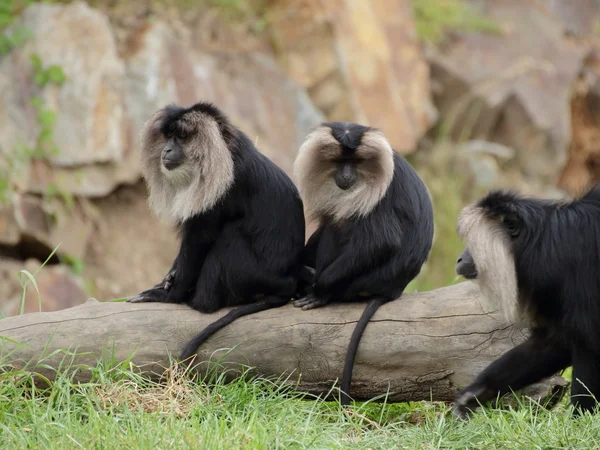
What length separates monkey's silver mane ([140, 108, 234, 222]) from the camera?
4.06 meters

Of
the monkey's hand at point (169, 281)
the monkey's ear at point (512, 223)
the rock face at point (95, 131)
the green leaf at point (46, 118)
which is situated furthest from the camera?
the rock face at point (95, 131)

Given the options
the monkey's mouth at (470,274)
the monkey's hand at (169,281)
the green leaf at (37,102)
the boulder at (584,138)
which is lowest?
the boulder at (584,138)

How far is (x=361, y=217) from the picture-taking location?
4051 mm

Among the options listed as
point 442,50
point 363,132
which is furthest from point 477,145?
point 363,132

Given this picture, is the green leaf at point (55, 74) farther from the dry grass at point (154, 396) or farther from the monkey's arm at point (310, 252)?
the dry grass at point (154, 396)

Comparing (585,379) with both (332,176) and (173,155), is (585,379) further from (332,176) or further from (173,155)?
(173,155)

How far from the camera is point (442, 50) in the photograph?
36.8 feet

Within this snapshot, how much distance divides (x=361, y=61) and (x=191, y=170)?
5810 millimetres

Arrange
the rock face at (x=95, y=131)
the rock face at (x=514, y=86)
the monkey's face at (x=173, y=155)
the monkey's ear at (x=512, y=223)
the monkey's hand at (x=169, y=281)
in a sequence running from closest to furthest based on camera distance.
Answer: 1. the monkey's ear at (x=512, y=223)
2. the monkey's face at (x=173, y=155)
3. the monkey's hand at (x=169, y=281)
4. the rock face at (x=95, y=131)
5. the rock face at (x=514, y=86)

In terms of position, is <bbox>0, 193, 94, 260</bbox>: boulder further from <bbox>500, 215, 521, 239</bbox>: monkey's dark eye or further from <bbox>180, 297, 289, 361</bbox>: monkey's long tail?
<bbox>500, 215, 521, 239</bbox>: monkey's dark eye

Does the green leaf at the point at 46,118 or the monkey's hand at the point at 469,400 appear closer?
the monkey's hand at the point at 469,400

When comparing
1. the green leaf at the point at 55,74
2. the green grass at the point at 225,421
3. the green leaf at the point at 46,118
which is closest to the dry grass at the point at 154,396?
the green grass at the point at 225,421

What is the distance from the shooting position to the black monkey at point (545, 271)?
342cm

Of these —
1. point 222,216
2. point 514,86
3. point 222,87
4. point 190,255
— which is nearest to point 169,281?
point 190,255
